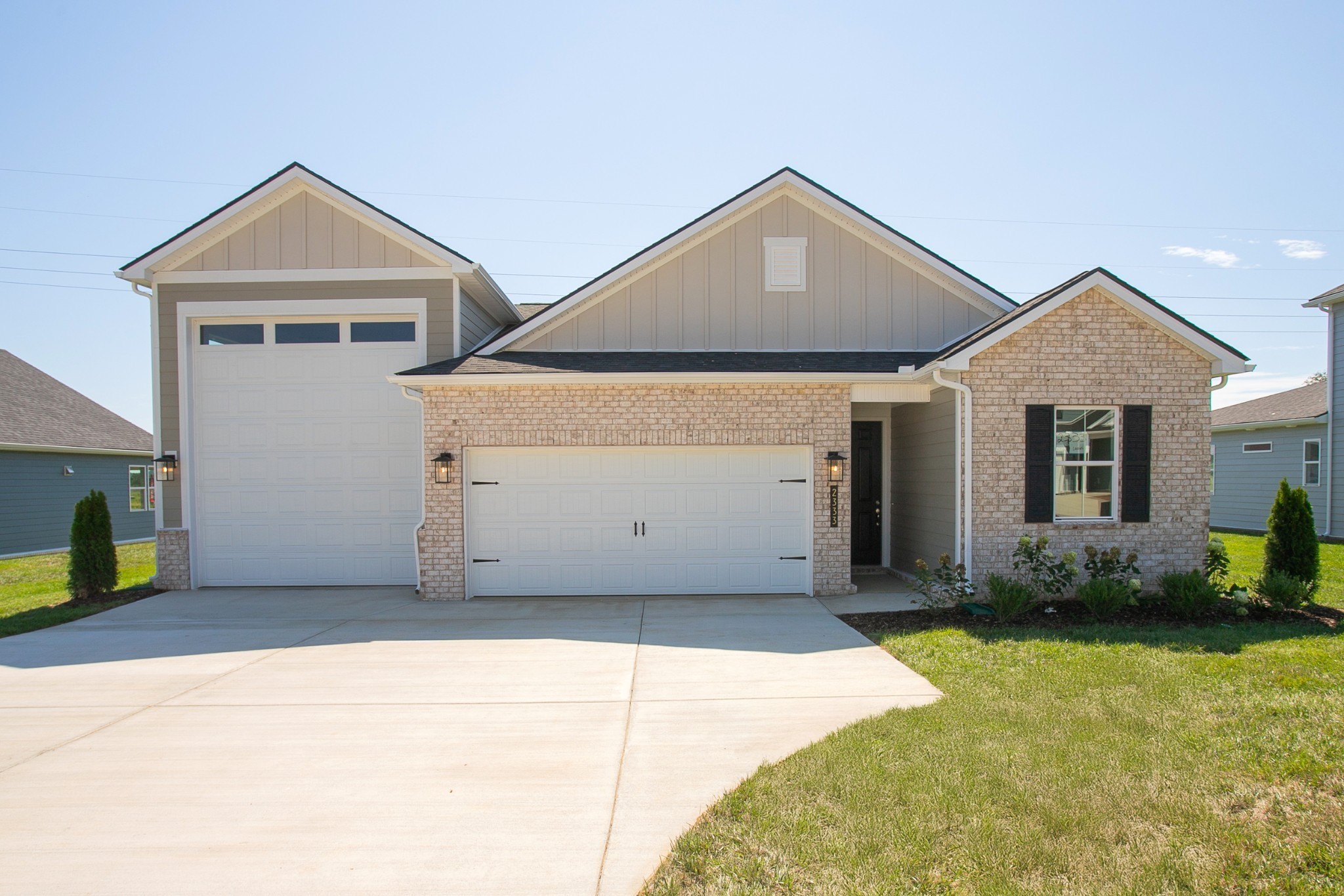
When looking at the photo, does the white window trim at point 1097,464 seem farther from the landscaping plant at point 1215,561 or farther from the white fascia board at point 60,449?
the white fascia board at point 60,449

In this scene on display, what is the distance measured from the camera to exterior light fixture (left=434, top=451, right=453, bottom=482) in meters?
10.3

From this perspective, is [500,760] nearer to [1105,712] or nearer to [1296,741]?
[1105,712]

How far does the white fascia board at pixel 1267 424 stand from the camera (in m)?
17.5

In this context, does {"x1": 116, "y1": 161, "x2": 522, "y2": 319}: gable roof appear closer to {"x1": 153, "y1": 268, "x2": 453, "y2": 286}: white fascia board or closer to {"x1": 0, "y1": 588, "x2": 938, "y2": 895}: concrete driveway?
{"x1": 153, "y1": 268, "x2": 453, "y2": 286}: white fascia board

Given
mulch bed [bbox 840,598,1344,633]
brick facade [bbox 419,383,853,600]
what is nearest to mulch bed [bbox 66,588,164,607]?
brick facade [bbox 419,383,853,600]

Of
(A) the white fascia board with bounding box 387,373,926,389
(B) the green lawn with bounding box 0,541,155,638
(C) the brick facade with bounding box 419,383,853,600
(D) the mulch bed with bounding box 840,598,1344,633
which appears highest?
(A) the white fascia board with bounding box 387,373,926,389

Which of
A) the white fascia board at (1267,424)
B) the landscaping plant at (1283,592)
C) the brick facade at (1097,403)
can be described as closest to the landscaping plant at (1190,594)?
the landscaping plant at (1283,592)

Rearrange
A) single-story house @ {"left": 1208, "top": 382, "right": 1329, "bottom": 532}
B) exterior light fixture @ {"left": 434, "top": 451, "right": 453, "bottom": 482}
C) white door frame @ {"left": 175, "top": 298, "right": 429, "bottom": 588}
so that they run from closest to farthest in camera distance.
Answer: exterior light fixture @ {"left": 434, "top": 451, "right": 453, "bottom": 482} < white door frame @ {"left": 175, "top": 298, "right": 429, "bottom": 588} < single-story house @ {"left": 1208, "top": 382, "right": 1329, "bottom": 532}

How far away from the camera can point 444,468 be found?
34.0 feet

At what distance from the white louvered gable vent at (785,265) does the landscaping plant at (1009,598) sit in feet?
17.7

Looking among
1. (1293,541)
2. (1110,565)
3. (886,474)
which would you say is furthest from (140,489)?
(1293,541)

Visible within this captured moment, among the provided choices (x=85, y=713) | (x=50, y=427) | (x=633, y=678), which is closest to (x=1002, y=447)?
(x=633, y=678)

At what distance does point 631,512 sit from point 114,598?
7654 millimetres

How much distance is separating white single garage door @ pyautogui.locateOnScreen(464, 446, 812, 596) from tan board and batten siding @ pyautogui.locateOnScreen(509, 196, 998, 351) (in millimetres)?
2174
